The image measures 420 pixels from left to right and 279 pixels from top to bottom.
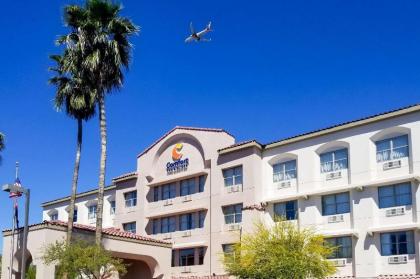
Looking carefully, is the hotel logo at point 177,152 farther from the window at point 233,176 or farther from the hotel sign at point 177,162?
the window at point 233,176

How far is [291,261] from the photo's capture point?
1296 inches

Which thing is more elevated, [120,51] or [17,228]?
[120,51]

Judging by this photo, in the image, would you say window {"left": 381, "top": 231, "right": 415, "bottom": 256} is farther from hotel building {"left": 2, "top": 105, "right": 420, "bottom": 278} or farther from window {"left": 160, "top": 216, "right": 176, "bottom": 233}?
window {"left": 160, "top": 216, "right": 176, "bottom": 233}

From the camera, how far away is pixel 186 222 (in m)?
48.7

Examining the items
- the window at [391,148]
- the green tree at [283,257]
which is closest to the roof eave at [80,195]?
the green tree at [283,257]

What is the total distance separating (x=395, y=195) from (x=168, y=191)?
800 inches

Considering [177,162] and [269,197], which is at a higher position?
[177,162]

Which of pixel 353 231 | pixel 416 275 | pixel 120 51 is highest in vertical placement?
pixel 120 51

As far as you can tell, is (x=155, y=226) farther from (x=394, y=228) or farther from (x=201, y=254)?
(x=394, y=228)

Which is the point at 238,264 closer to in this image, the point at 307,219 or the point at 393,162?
the point at 307,219

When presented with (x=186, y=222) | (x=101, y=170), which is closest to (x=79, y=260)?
(x=101, y=170)

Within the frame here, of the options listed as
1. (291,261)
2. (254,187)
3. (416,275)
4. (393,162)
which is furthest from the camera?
(254,187)

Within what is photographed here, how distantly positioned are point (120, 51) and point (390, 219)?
2005 cm

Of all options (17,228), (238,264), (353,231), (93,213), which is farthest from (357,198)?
(93,213)
